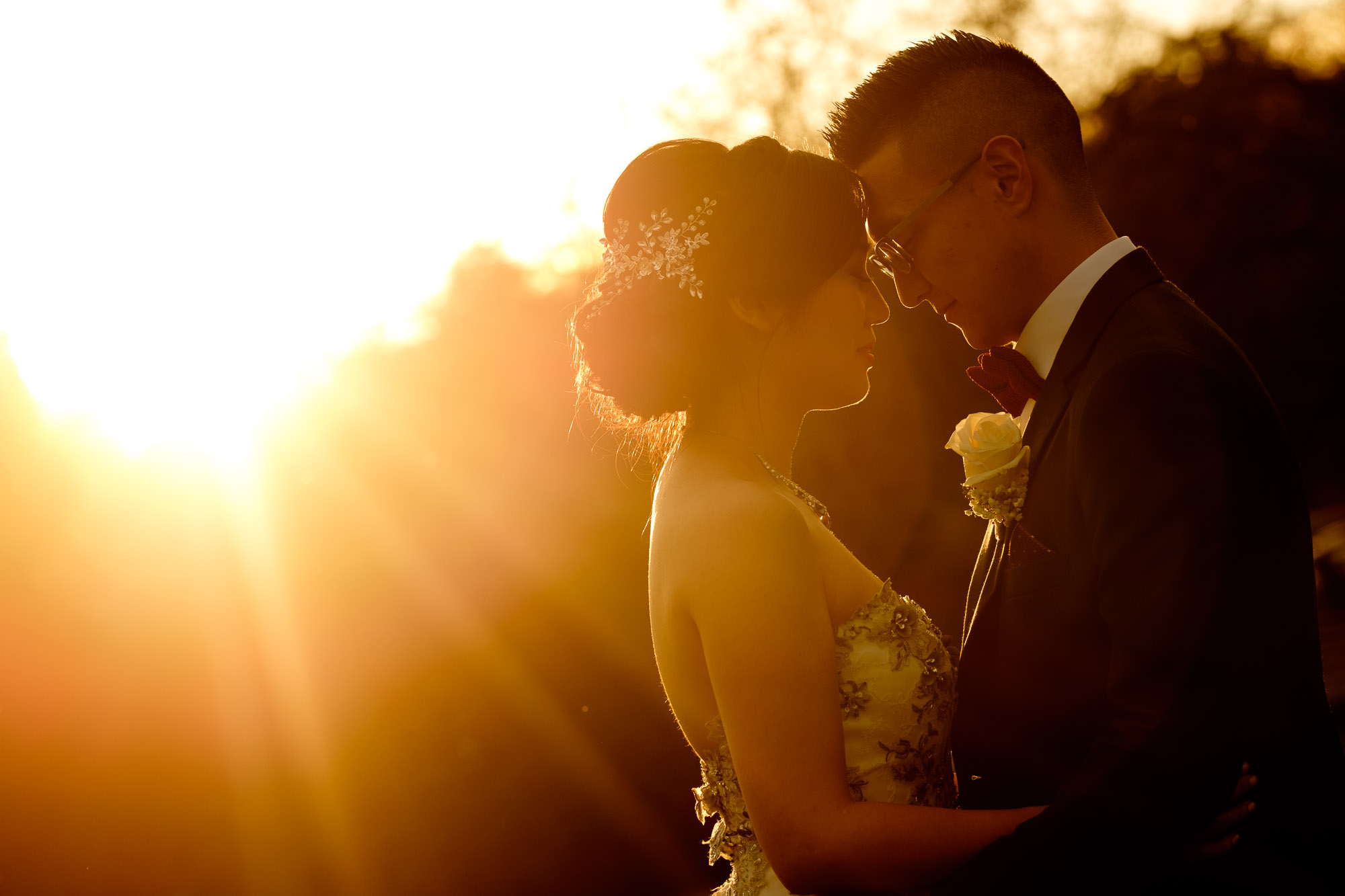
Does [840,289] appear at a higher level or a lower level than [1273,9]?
lower

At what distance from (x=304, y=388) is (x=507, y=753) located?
14.6 ft

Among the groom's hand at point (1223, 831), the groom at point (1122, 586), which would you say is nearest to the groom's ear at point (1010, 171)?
the groom at point (1122, 586)

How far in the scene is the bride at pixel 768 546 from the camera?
2.26 m

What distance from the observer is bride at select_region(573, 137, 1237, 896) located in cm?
226

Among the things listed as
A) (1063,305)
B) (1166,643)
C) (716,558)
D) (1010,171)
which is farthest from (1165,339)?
(716,558)

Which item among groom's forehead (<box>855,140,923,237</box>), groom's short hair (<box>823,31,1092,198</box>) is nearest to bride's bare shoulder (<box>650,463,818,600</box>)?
groom's forehead (<box>855,140,923,237</box>)

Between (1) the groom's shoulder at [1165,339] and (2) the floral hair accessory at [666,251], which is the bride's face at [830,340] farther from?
(1) the groom's shoulder at [1165,339]

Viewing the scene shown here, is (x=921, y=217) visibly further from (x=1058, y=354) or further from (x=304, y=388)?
(x=304, y=388)

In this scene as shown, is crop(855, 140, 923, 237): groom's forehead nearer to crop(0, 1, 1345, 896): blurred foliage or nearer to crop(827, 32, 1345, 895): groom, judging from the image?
crop(827, 32, 1345, 895): groom

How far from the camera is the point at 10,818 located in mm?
6660

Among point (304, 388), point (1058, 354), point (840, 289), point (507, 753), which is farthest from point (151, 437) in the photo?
point (1058, 354)

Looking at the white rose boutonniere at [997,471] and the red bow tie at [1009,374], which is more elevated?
the red bow tie at [1009,374]

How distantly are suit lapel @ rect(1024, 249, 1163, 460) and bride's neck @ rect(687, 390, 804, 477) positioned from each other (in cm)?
65

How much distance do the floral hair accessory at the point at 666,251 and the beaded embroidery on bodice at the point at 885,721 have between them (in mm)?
1026
